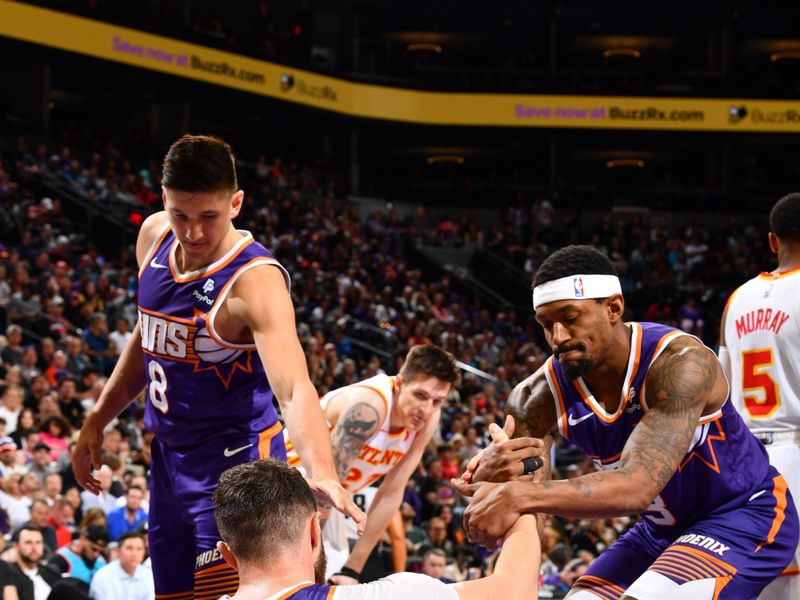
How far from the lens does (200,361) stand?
4.39m

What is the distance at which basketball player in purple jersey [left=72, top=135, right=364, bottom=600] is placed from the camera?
13.8 ft

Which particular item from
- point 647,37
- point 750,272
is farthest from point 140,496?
point 647,37

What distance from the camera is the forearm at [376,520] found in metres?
6.66

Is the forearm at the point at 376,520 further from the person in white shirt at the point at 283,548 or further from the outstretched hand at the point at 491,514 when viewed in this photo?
the person in white shirt at the point at 283,548

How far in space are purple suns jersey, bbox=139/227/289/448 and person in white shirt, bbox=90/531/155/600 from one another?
Answer: 15.9 feet

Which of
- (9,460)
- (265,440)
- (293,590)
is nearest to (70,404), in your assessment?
(9,460)

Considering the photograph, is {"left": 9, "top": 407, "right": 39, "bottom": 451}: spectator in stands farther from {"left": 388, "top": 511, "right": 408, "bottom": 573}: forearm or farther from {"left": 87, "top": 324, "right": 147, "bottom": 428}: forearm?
{"left": 87, "top": 324, "right": 147, "bottom": 428}: forearm

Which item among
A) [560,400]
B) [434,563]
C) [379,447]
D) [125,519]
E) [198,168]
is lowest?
[434,563]

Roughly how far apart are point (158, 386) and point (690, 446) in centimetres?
213

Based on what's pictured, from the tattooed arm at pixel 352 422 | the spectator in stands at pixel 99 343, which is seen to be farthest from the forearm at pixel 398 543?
the spectator in stands at pixel 99 343

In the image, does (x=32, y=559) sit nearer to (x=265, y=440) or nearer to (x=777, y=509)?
(x=265, y=440)

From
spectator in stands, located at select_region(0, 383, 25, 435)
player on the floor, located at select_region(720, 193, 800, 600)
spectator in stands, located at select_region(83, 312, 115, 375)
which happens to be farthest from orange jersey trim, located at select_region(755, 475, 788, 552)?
spectator in stands, located at select_region(83, 312, 115, 375)

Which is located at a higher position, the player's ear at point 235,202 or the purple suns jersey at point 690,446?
the player's ear at point 235,202

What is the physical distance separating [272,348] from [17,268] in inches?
482
